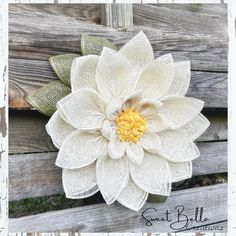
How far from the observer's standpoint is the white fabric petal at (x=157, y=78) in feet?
3.28

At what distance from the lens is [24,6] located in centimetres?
101

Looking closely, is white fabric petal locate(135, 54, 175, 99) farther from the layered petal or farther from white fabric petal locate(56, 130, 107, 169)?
white fabric petal locate(56, 130, 107, 169)

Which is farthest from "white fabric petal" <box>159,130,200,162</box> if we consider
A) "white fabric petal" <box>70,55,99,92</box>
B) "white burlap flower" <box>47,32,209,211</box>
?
"white fabric petal" <box>70,55,99,92</box>

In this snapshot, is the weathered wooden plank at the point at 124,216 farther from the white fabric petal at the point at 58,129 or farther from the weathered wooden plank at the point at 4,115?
the white fabric petal at the point at 58,129

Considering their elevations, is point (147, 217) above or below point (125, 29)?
below

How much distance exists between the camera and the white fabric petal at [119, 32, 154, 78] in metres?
0.99

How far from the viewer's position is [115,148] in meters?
0.98

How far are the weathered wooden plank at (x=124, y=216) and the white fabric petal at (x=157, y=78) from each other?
26 cm

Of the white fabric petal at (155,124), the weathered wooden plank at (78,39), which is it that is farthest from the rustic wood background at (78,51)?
the white fabric petal at (155,124)

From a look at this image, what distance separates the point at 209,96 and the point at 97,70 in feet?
1.03

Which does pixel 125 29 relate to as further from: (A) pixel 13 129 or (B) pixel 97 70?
(A) pixel 13 129

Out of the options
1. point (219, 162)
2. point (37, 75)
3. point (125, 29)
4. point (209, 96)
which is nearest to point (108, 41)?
point (125, 29)

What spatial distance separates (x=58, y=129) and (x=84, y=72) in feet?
0.45

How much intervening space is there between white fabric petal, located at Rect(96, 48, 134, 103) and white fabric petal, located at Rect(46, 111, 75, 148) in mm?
105
